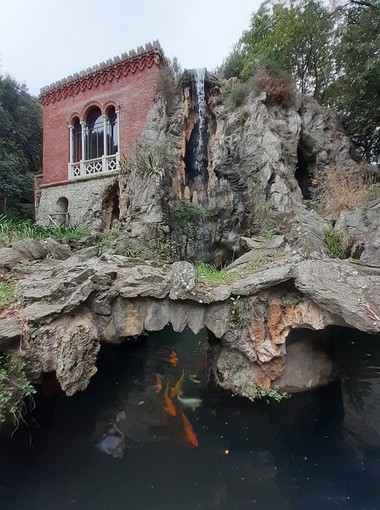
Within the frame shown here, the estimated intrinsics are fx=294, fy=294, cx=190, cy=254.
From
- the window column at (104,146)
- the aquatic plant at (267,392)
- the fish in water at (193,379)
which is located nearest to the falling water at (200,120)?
the window column at (104,146)

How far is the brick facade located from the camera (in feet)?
40.3

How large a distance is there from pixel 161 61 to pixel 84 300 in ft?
39.2

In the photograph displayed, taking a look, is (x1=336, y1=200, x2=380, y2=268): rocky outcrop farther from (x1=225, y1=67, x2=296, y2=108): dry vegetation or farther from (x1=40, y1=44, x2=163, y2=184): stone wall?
(x1=40, y1=44, x2=163, y2=184): stone wall

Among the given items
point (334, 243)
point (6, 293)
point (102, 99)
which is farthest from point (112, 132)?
point (334, 243)

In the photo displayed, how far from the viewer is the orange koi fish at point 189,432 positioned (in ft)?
14.8

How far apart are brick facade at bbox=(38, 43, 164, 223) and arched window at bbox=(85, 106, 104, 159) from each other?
1.24 ft

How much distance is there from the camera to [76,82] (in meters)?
13.8

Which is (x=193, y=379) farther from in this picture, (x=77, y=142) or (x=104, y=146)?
(x=77, y=142)

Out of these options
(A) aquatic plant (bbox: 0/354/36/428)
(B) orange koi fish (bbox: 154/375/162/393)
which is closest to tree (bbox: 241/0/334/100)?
(B) orange koi fish (bbox: 154/375/162/393)

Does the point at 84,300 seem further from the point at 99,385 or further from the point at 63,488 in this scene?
the point at 99,385

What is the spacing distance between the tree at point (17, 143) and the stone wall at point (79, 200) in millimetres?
2487

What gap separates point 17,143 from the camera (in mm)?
18656

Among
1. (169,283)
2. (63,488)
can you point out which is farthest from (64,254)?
(63,488)

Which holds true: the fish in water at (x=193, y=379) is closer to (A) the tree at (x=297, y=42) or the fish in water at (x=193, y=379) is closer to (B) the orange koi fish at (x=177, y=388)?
(B) the orange koi fish at (x=177, y=388)
